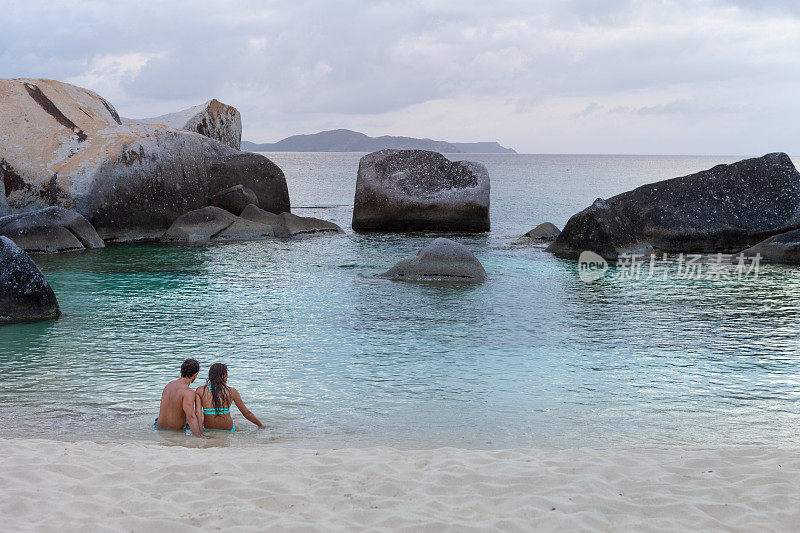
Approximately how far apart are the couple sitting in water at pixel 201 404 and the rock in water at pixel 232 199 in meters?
18.6

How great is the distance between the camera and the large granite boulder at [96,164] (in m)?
21.7

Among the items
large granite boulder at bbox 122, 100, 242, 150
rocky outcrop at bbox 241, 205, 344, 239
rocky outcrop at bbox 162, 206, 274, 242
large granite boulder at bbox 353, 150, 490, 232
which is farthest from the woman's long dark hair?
large granite boulder at bbox 122, 100, 242, 150

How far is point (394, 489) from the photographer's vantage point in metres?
5.13

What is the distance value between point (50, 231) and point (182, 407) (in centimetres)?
1476

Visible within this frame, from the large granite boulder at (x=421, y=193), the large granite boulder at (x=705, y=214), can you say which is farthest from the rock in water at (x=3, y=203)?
the large granite boulder at (x=705, y=214)

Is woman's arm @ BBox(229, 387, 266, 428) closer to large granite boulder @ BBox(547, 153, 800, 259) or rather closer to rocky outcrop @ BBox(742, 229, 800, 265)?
large granite boulder @ BBox(547, 153, 800, 259)

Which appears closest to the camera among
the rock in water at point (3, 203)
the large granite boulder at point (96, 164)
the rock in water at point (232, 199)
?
the rock in water at point (3, 203)

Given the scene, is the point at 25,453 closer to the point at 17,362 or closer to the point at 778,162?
the point at 17,362

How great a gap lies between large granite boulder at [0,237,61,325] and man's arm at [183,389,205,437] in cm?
622

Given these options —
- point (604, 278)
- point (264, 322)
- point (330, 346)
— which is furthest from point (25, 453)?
point (604, 278)

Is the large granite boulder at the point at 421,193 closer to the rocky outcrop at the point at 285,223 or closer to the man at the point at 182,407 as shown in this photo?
the rocky outcrop at the point at 285,223

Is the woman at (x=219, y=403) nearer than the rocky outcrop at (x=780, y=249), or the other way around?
the woman at (x=219, y=403)

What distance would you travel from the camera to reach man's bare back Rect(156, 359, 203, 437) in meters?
7.11

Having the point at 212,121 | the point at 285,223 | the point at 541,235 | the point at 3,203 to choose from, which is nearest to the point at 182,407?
the point at 3,203
